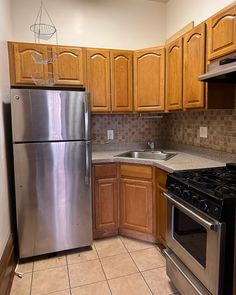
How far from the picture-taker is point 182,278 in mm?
1608

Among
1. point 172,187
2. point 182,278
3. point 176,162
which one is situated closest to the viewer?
point 182,278

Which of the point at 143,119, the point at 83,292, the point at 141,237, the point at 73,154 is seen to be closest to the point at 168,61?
the point at 143,119

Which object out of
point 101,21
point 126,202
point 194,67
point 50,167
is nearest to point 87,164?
point 50,167

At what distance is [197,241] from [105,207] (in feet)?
4.02

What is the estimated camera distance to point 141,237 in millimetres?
2518

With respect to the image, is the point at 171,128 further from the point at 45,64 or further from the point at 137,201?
the point at 45,64

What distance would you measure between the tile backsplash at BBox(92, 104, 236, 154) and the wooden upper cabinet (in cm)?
61

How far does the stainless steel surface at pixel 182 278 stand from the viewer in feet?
4.72

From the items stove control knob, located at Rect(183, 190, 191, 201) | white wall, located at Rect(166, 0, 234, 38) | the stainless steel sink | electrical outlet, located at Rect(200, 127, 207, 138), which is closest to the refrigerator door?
the stainless steel sink

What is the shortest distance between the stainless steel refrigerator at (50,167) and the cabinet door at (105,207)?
191mm

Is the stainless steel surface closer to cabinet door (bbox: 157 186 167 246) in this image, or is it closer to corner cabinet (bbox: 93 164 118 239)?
cabinet door (bbox: 157 186 167 246)

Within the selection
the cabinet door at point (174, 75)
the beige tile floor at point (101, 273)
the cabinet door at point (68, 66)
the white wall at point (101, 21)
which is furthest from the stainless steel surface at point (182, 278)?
the white wall at point (101, 21)

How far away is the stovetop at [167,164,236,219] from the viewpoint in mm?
1272

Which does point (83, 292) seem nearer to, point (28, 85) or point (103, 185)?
point (103, 185)
